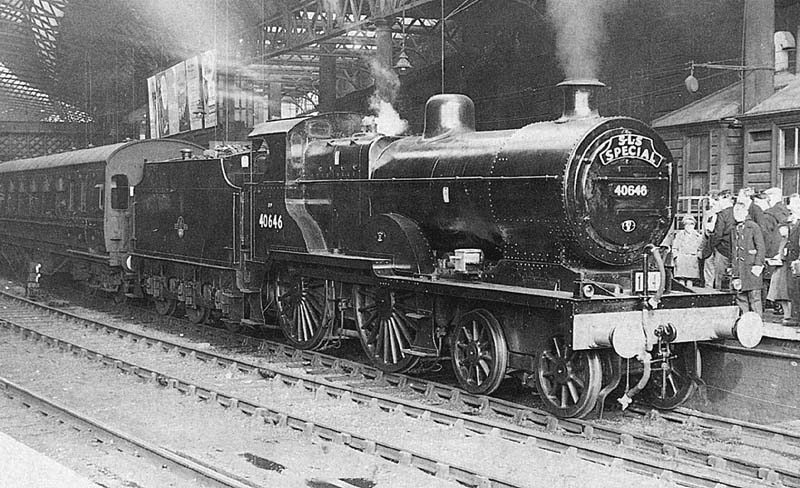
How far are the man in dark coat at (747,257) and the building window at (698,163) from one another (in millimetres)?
5567

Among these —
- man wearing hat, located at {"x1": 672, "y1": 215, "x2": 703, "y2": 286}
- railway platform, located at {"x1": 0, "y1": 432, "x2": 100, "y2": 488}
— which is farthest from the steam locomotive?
man wearing hat, located at {"x1": 672, "y1": 215, "x2": 703, "y2": 286}

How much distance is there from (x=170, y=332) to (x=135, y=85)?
2405cm

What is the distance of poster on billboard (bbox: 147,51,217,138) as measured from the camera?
25391 mm

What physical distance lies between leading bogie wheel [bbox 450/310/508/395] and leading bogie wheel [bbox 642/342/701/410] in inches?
53.4

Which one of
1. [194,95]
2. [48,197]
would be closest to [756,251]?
[48,197]

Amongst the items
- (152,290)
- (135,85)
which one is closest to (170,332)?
(152,290)

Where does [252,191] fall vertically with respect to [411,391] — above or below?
above

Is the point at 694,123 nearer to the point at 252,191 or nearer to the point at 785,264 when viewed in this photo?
the point at 785,264

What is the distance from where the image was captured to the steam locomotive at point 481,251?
7434 mm

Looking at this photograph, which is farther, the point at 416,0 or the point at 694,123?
the point at 416,0

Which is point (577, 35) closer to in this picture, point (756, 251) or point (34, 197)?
point (756, 251)

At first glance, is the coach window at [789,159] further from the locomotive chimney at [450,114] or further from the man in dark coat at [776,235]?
the locomotive chimney at [450,114]

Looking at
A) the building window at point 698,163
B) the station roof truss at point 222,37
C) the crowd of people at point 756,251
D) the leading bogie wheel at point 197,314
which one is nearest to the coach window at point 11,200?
the station roof truss at point 222,37

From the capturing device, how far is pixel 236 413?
27.0 ft
